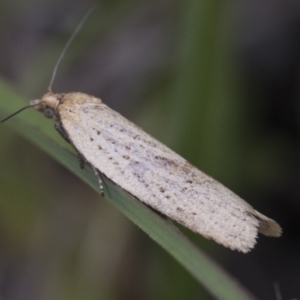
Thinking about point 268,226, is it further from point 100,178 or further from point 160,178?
point 100,178

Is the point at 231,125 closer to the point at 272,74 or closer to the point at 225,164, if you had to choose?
the point at 225,164

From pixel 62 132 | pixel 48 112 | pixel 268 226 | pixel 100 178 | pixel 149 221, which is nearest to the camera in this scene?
pixel 149 221

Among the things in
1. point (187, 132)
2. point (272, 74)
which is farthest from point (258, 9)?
point (187, 132)

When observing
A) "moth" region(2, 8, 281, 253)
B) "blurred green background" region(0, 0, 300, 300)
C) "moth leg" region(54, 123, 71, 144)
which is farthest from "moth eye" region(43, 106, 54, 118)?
"blurred green background" region(0, 0, 300, 300)

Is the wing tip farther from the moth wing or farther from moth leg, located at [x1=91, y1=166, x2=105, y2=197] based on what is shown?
moth leg, located at [x1=91, y1=166, x2=105, y2=197]

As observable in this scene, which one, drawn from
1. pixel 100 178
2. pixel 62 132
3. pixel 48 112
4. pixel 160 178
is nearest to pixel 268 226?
pixel 160 178

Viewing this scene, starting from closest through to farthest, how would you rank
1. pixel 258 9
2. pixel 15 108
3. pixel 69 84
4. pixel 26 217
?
pixel 15 108 → pixel 26 217 → pixel 258 9 → pixel 69 84
